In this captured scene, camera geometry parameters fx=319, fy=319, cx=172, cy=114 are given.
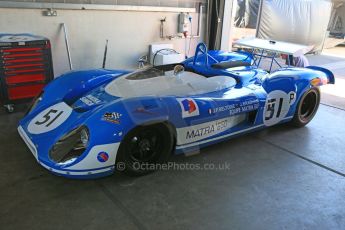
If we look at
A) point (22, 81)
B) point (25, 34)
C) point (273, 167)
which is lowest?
point (273, 167)

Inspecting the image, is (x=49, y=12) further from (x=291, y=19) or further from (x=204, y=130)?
(x=291, y=19)

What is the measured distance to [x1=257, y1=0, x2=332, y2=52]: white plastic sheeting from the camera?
8.51m

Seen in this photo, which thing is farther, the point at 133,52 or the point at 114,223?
the point at 133,52

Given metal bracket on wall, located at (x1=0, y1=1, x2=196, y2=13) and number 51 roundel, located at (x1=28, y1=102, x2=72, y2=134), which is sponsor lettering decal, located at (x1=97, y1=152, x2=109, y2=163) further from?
metal bracket on wall, located at (x1=0, y1=1, x2=196, y2=13)

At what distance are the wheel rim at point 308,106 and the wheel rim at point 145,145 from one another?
6.04ft

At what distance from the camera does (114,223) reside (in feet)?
6.00

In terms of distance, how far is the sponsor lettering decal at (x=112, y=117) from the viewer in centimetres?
204

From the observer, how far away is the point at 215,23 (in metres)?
5.83

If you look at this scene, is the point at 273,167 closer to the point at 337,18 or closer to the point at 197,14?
the point at 197,14

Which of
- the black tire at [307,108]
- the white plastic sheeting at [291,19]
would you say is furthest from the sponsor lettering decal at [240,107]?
the white plastic sheeting at [291,19]

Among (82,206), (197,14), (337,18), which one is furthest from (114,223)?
(337,18)

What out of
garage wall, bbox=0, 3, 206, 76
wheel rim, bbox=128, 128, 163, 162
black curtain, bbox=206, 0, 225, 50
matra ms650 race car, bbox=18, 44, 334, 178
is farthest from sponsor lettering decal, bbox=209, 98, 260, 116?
black curtain, bbox=206, 0, 225, 50

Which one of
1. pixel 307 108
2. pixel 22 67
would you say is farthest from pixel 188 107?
pixel 22 67

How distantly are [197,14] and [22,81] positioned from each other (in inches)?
131
